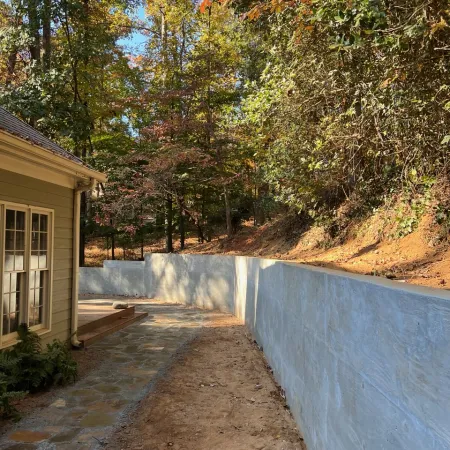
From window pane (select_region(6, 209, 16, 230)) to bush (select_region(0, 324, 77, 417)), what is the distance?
4.33 ft

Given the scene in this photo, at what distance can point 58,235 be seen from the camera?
667cm

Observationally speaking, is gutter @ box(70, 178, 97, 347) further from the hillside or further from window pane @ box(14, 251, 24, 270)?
the hillside

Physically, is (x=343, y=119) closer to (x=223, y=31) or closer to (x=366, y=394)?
(x=366, y=394)

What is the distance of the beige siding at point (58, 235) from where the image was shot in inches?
228

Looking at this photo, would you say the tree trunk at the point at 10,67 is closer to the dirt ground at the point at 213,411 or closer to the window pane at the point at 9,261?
the window pane at the point at 9,261

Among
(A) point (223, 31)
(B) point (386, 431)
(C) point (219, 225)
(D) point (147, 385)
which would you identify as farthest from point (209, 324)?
(A) point (223, 31)

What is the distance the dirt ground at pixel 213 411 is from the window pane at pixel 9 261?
7.95 ft

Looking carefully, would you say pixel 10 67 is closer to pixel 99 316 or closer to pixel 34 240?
pixel 99 316

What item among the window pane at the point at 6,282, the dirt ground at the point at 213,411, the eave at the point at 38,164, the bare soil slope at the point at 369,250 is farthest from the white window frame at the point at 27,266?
the bare soil slope at the point at 369,250

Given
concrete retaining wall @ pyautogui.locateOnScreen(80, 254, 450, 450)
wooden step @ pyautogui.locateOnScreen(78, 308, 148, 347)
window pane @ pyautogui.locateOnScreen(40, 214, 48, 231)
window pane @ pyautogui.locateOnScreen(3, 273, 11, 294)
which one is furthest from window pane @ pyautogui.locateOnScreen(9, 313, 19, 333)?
concrete retaining wall @ pyautogui.locateOnScreen(80, 254, 450, 450)

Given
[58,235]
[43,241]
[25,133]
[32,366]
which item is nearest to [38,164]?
[25,133]

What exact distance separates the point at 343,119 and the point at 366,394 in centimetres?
600

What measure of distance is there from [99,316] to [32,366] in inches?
150

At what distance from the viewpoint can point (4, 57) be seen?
16469mm
